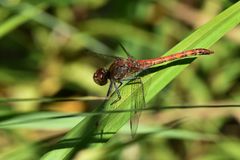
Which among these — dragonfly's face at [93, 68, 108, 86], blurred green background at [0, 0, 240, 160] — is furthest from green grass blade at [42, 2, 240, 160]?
blurred green background at [0, 0, 240, 160]

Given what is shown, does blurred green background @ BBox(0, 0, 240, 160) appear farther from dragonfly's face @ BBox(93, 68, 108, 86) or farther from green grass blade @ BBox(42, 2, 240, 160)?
green grass blade @ BBox(42, 2, 240, 160)

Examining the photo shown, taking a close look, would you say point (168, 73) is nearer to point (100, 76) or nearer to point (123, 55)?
point (100, 76)

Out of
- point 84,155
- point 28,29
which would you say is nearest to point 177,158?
point 84,155

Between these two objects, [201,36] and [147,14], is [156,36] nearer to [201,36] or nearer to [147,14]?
[147,14]

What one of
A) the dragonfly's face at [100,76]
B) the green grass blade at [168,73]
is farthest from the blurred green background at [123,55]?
the green grass blade at [168,73]

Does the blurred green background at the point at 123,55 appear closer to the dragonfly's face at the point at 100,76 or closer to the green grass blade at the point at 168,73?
the dragonfly's face at the point at 100,76

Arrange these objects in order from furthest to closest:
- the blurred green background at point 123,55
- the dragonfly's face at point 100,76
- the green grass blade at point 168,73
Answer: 1. the blurred green background at point 123,55
2. the dragonfly's face at point 100,76
3. the green grass blade at point 168,73

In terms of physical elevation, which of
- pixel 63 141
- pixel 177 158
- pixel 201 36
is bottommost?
pixel 177 158

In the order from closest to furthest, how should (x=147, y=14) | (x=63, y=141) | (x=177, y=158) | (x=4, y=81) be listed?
(x=63, y=141), (x=177, y=158), (x=4, y=81), (x=147, y=14)

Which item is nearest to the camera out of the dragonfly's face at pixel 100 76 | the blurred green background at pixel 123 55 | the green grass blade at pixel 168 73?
the green grass blade at pixel 168 73
